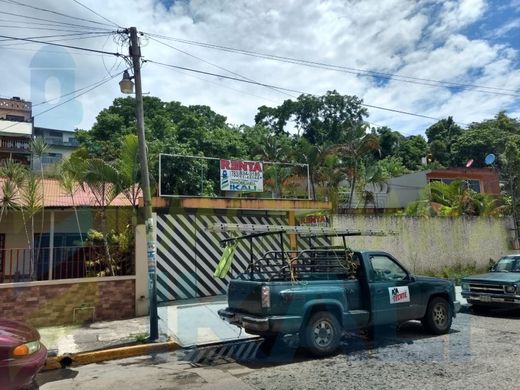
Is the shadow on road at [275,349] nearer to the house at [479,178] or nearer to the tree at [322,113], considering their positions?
the house at [479,178]

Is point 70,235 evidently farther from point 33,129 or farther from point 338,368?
point 33,129

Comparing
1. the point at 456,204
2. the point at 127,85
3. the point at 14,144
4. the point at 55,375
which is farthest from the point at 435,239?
the point at 14,144

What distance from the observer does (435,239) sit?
1820 centimetres

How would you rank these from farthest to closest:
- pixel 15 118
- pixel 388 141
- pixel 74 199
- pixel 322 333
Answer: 1. pixel 388 141
2. pixel 15 118
3. pixel 74 199
4. pixel 322 333

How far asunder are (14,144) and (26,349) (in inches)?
1453

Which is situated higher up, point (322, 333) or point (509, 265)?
point (509, 265)

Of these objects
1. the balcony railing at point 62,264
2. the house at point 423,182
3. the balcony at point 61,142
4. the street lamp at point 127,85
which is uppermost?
the balcony at point 61,142

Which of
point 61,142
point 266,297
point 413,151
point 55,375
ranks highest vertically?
point 61,142

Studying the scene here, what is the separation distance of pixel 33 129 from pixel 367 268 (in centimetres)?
3659

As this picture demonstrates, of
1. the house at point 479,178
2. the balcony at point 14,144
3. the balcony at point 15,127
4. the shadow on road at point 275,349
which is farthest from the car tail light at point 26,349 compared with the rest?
the balcony at point 15,127

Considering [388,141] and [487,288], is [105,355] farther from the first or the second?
[388,141]

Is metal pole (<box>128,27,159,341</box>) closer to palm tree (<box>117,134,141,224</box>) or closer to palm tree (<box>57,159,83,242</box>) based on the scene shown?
palm tree (<box>117,134,141,224</box>)

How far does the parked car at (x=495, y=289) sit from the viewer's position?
10.5 meters

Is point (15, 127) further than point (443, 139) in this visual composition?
No
